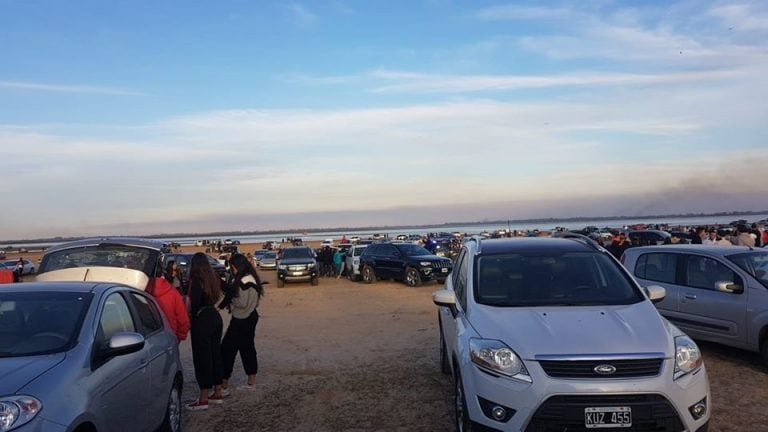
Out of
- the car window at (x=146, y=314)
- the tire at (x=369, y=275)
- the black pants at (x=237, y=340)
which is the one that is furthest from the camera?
the tire at (x=369, y=275)

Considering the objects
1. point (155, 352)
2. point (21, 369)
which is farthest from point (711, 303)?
point (21, 369)

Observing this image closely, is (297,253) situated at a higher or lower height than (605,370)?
lower

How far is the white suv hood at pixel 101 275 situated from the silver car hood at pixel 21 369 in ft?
12.7

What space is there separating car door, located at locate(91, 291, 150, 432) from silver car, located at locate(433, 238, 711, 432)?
2540 mm

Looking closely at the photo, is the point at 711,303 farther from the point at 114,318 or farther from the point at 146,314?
the point at 114,318

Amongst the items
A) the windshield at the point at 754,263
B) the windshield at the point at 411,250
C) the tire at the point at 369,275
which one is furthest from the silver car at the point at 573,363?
the tire at the point at 369,275

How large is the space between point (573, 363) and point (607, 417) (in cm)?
42

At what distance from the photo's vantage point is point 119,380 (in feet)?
15.7

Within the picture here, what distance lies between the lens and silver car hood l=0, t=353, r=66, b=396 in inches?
148

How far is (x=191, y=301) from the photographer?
7523 mm

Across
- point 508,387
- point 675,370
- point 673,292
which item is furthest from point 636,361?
point 673,292

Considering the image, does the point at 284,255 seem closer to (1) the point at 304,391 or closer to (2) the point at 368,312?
(2) the point at 368,312

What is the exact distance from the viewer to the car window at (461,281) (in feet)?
20.9

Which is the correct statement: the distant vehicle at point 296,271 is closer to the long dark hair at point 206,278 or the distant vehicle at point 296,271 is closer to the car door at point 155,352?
the long dark hair at point 206,278
